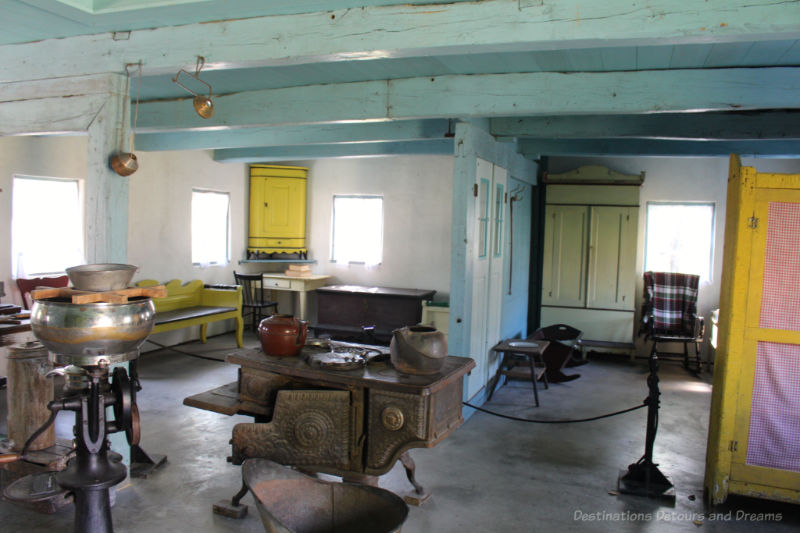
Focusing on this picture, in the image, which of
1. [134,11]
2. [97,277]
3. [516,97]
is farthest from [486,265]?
[97,277]

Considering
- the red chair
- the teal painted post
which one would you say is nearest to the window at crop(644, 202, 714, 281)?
the teal painted post

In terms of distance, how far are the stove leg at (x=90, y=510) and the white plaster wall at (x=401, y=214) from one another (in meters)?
7.26

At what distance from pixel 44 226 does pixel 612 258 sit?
754cm

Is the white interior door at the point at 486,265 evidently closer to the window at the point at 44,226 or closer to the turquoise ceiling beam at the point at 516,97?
the turquoise ceiling beam at the point at 516,97

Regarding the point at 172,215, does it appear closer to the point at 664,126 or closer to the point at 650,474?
the point at 664,126

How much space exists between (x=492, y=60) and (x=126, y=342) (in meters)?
3.22

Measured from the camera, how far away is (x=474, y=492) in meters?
4.35

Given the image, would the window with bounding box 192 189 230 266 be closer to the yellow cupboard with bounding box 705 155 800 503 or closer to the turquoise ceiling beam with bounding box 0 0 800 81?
the turquoise ceiling beam with bounding box 0 0 800 81

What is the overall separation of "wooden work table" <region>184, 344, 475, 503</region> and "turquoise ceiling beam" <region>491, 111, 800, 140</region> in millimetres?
3388

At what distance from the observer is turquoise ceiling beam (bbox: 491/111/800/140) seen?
5.59 metres

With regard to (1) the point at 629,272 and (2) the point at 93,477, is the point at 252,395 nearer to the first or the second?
(2) the point at 93,477

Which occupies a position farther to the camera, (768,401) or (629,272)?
(629,272)

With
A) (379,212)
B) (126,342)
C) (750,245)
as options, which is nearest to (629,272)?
(379,212)

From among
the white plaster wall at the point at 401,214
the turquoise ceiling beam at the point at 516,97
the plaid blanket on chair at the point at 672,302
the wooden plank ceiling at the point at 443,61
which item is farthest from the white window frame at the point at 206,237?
the plaid blanket on chair at the point at 672,302
